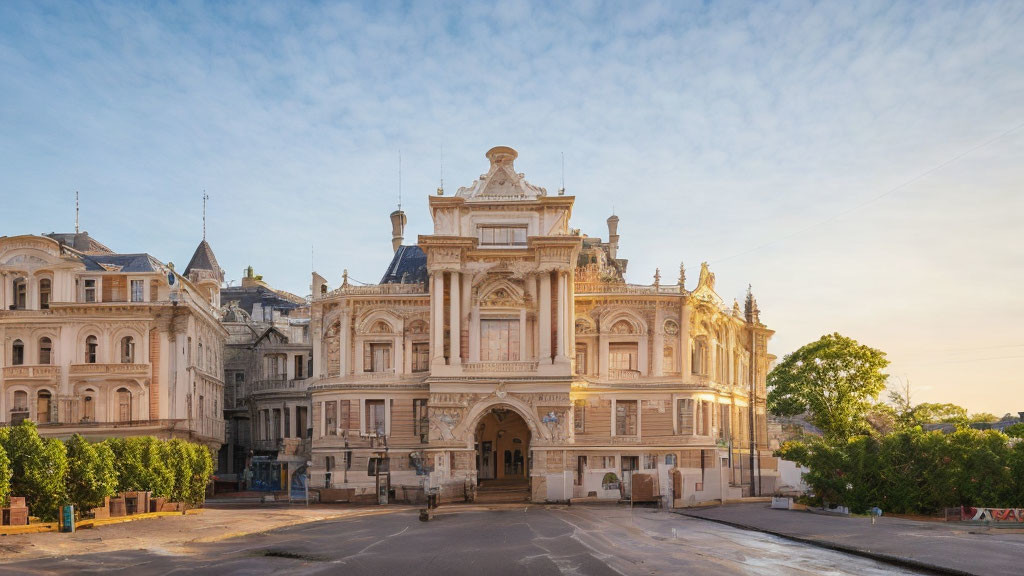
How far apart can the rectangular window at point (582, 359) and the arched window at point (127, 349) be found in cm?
2996

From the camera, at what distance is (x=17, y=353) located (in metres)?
59.1

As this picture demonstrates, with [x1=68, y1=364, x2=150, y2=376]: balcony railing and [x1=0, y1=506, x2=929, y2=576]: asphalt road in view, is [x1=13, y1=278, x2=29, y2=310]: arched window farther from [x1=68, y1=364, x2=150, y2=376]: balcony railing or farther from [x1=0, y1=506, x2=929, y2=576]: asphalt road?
[x1=0, y1=506, x2=929, y2=576]: asphalt road

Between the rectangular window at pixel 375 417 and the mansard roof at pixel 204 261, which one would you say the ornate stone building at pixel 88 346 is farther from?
the mansard roof at pixel 204 261

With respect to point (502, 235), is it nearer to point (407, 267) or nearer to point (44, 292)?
point (407, 267)

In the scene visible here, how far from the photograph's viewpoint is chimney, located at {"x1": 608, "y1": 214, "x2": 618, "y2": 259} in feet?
250

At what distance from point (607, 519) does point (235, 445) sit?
146ft

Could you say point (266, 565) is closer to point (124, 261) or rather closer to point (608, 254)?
point (124, 261)

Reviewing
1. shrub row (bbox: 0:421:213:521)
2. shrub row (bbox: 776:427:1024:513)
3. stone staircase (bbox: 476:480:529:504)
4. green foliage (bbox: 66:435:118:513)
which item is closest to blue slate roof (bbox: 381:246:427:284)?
stone staircase (bbox: 476:480:529:504)

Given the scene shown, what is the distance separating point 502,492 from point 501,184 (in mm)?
20463

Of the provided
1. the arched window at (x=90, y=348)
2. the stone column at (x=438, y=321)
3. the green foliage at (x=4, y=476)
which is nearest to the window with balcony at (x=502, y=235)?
the stone column at (x=438, y=321)

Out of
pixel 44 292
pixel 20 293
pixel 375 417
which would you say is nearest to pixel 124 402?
pixel 44 292

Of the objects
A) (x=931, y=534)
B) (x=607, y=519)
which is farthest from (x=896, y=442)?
(x=607, y=519)

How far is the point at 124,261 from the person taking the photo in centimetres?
6259

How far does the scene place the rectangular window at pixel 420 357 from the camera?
6106 cm
